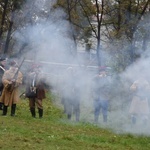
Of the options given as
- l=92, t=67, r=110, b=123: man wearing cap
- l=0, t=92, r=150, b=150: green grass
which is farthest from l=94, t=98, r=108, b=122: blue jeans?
l=0, t=92, r=150, b=150: green grass

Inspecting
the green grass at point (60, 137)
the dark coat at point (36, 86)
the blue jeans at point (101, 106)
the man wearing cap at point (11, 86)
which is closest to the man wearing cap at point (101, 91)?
the blue jeans at point (101, 106)

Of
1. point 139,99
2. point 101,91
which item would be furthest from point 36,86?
point 139,99

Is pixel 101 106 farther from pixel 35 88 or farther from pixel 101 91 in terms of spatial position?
pixel 35 88

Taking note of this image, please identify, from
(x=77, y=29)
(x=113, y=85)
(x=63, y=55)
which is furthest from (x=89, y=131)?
(x=77, y=29)

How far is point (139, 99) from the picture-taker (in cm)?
1380

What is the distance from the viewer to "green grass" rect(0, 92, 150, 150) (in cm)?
955

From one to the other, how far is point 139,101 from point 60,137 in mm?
4090

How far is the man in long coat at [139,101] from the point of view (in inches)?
535

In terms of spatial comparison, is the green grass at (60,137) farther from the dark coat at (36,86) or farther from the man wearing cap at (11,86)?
the dark coat at (36,86)

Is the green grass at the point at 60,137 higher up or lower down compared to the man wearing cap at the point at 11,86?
lower down

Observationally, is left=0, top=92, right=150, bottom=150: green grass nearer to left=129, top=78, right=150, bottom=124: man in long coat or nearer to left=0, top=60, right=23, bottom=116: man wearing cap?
left=0, top=60, right=23, bottom=116: man wearing cap

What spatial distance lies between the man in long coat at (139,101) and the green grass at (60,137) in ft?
4.82

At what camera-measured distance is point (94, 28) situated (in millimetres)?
27266

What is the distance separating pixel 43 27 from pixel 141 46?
4062 mm
